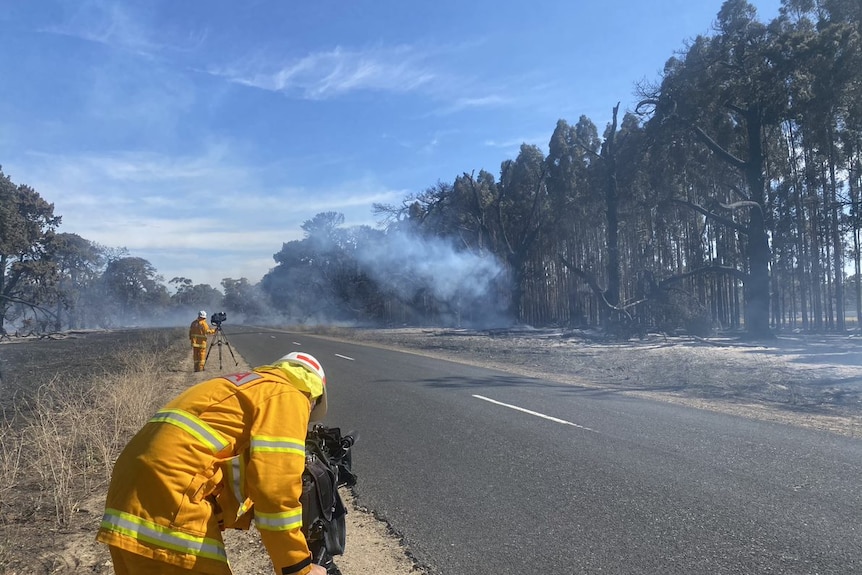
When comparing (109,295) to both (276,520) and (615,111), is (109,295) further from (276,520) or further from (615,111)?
(276,520)

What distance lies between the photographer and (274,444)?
2199mm

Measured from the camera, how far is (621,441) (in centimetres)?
727

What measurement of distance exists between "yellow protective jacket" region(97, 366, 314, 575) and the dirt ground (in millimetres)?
1987

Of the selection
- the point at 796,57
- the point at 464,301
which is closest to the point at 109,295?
the point at 464,301

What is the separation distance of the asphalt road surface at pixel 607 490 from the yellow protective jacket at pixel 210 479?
2083 millimetres

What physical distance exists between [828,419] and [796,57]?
21901 millimetres

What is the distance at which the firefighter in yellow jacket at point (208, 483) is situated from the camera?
2.13 meters

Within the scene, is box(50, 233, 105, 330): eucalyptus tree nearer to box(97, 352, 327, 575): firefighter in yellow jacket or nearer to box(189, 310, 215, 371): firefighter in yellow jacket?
box(189, 310, 215, 371): firefighter in yellow jacket

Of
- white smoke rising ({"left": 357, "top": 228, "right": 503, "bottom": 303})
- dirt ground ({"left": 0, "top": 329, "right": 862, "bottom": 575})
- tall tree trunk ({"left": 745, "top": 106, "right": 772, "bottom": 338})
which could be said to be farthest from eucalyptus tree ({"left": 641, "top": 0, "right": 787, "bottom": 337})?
white smoke rising ({"left": 357, "top": 228, "right": 503, "bottom": 303})

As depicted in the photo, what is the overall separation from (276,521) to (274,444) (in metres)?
0.27

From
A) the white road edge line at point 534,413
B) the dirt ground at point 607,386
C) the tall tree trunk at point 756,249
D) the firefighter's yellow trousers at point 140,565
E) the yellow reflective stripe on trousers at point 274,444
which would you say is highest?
the tall tree trunk at point 756,249

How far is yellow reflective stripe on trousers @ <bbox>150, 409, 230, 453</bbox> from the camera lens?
225 cm

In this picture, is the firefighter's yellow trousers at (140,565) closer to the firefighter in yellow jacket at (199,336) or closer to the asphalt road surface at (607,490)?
the asphalt road surface at (607,490)

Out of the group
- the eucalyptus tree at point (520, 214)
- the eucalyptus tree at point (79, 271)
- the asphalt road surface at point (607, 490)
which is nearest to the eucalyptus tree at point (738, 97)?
the eucalyptus tree at point (520, 214)
